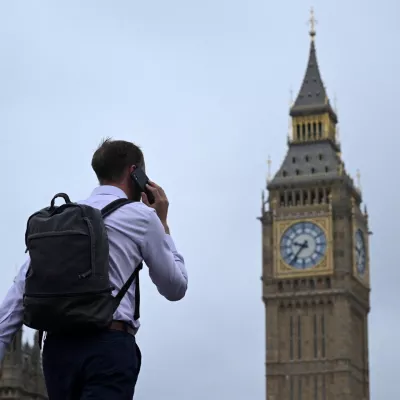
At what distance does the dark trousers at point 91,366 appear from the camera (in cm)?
629

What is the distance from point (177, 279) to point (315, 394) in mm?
85039

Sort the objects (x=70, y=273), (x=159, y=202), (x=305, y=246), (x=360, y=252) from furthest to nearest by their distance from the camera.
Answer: (x=360, y=252) → (x=305, y=246) → (x=159, y=202) → (x=70, y=273)

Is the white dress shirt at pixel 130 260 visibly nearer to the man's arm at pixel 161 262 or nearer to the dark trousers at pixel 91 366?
the man's arm at pixel 161 262

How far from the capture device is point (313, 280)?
92312 millimetres

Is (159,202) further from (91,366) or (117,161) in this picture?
(91,366)

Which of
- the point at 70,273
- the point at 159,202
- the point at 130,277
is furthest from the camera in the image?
the point at 159,202

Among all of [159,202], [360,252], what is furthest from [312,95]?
[159,202]

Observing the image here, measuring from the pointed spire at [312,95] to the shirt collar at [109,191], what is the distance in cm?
9022

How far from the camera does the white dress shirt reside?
256 inches

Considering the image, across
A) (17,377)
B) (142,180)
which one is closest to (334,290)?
(17,377)

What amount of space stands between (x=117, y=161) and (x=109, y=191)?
147 mm

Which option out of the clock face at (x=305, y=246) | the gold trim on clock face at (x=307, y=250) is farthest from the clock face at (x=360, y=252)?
the clock face at (x=305, y=246)

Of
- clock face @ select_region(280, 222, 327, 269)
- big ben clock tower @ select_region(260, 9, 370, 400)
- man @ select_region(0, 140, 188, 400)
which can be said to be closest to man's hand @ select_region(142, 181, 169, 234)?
man @ select_region(0, 140, 188, 400)

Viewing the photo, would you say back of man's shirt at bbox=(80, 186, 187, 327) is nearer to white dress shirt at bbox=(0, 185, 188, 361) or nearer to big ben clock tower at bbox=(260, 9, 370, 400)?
white dress shirt at bbox=(0, 185, 188, 361)
